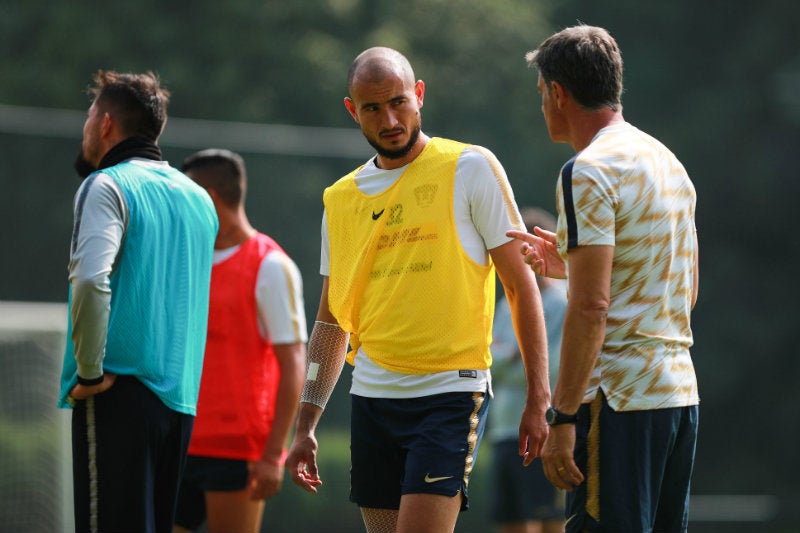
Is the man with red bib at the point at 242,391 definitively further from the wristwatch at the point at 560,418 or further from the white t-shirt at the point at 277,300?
the wristwatch at the point at 560,418

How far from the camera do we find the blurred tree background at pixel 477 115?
36.8 ft

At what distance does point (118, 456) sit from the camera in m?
4.24

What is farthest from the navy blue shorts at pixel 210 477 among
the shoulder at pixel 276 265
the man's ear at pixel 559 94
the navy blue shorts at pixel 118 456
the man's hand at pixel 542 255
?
the man's ear at pixel 559 94

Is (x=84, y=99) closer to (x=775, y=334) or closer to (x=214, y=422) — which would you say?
(x=775, y=334)

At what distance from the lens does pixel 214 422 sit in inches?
230

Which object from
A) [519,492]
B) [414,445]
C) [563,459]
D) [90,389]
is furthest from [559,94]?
[519,492]

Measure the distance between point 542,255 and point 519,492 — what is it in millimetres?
3756

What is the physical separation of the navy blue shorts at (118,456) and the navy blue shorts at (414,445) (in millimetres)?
717

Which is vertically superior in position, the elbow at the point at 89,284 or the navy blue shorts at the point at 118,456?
the elbow at the point at 89,284

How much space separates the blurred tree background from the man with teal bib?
19.8ft

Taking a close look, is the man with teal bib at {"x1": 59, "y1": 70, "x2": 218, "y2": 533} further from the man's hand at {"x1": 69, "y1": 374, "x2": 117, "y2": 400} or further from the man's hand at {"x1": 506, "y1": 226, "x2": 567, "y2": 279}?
the man's hand at {"x1": 506, "y1": 226, "x2": 567, "y2": 279}

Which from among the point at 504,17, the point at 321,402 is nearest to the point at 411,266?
the point at 321,402

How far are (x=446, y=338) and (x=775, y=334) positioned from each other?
40.6ft

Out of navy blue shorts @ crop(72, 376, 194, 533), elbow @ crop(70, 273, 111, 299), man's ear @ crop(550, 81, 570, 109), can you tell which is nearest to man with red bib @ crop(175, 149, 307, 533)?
navy blue shorts @ crop(72, 376, 194, 533)
